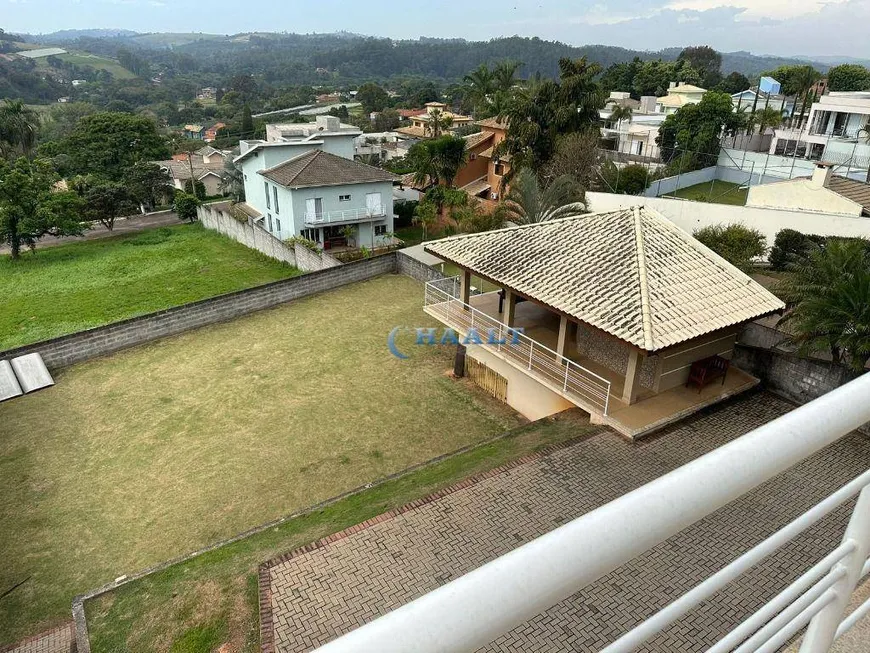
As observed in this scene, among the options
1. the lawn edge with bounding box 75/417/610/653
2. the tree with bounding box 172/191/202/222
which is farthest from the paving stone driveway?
the tree with bounding box 172/191/202/222

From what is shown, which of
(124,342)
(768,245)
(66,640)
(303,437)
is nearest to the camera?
(66,640)

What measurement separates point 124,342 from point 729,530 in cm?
1975

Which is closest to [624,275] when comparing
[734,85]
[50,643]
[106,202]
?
[50,643]

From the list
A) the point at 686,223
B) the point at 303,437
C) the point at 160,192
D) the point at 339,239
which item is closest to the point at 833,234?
the point at 686,223

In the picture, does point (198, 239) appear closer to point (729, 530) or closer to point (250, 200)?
point (250, 200)

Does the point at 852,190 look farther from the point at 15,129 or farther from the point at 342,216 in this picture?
the point at 15,129

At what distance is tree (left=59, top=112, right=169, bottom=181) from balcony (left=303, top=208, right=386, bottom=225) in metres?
31.4

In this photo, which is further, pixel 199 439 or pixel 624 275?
pixel 199 439

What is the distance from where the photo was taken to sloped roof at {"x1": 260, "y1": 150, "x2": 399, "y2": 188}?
31.6 m

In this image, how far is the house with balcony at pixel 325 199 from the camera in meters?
31.7

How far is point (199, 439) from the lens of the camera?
15125 mm

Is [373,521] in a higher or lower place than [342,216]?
higher

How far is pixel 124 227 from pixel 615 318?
42.3 meters

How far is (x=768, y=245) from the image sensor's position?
22812 millimetres
